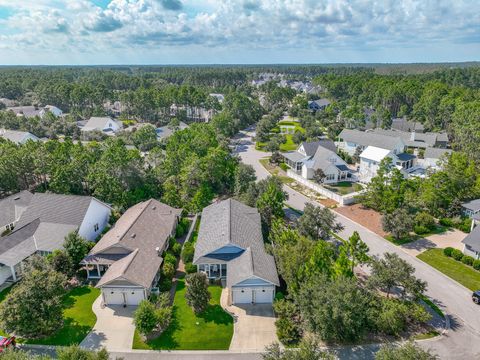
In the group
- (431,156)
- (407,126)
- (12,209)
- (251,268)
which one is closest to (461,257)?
(251,268)

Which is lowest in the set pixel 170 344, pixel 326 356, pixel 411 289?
pixel 170 344

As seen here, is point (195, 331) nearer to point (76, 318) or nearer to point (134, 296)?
point (134, 296)

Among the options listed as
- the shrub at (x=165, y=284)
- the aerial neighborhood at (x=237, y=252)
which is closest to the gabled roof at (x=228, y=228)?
the aerial neighborhood at (x=237, y=252)

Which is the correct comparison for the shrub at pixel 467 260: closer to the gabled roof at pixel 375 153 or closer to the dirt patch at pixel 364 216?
the dirt patch at pixel 364 216

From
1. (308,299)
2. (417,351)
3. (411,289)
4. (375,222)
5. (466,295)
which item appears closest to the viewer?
(417,351)

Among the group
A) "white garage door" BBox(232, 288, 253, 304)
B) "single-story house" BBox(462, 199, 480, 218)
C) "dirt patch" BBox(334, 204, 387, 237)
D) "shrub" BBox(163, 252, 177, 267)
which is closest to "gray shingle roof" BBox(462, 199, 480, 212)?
"single-story house" BBox(462, 199, 480, 218)

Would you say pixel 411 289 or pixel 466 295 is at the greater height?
pixel 411 289

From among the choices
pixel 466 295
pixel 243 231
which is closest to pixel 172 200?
pixel 243 231

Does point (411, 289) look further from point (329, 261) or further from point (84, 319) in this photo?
point (84, 319)

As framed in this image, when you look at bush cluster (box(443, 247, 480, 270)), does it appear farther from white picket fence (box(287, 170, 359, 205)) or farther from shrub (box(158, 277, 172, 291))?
shrub (box(158, 277, 172, 291))
